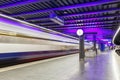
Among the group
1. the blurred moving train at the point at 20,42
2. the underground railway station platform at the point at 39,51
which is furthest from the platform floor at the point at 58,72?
the blurred moving train at the point at 20,42

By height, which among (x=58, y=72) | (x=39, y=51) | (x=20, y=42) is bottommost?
(x=58, y=72)

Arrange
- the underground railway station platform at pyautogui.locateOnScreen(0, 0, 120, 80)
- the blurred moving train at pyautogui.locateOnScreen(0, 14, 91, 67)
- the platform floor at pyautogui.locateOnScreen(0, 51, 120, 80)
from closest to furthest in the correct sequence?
the platform floor at pyautogui.locateOnScreen(0, 51, 120, 80)
the underground railway station platform at pyautogui.locateOnScreen(0, 0, 120, 80)
the blurred moving train at pyautogui.locateOnScreen(0, 14, 91, 67)

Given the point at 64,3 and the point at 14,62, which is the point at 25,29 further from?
the point at 64,3

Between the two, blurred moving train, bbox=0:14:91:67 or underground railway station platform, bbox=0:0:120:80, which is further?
blurred moving train, bbox=0:14:91:67

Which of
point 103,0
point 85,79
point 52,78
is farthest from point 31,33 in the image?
point 103,0

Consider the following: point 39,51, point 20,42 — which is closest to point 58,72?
point 20,42

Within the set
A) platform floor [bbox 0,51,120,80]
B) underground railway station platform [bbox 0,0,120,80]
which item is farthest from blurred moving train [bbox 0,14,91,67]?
platform floor [bbox 0,51,120,80]

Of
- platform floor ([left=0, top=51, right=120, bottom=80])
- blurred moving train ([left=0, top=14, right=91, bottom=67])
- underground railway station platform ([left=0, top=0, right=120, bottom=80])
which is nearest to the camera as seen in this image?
platform floor ([left=0, top=51, right=120, bottom=80])

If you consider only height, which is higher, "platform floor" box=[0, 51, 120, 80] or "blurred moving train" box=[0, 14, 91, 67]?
"blurred moving train" box=[0, 14, 91, 67]

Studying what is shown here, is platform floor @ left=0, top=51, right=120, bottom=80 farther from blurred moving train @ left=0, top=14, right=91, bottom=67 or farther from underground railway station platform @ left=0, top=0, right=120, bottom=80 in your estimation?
blurred moving train @ left=0, top=14, right=91, bottom=67

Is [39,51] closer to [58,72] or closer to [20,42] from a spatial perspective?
[20,42]

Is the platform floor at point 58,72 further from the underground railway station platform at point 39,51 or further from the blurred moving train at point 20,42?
the blurred moving train at point 20,42

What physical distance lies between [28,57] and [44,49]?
2008 millimetres

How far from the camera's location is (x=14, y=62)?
579cm
